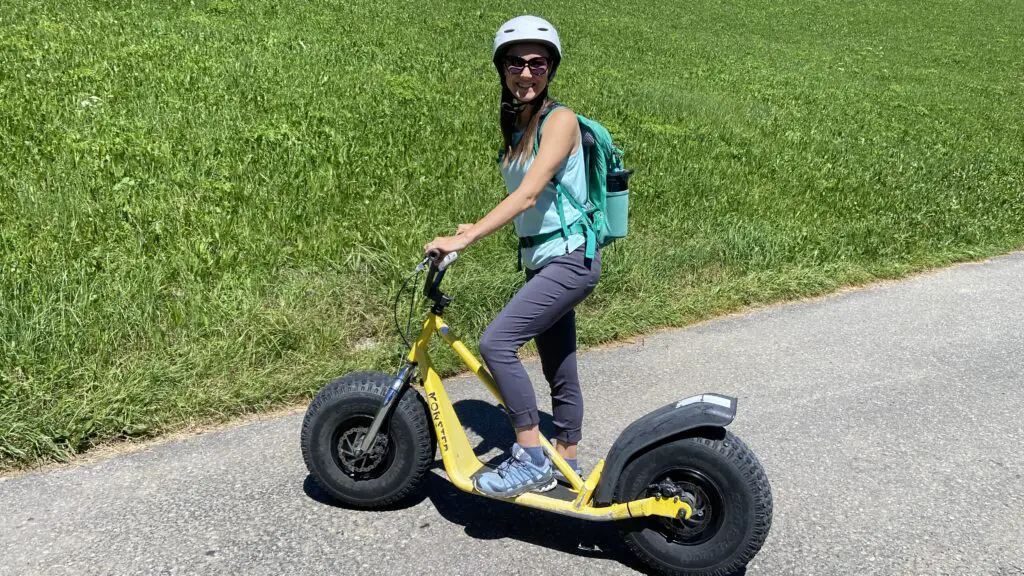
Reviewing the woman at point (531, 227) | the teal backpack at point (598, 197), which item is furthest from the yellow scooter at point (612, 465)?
the teal backpack at point (598, 197)

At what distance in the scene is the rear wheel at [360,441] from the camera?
147 inches

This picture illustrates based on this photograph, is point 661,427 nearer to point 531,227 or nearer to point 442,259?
point 531,227

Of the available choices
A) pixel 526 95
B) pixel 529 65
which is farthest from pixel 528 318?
pixel 529 65

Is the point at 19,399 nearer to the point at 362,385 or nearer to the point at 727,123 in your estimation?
the point at 362,385

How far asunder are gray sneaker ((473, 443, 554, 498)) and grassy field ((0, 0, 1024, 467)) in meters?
1.69

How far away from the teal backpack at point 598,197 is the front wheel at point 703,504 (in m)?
0.88

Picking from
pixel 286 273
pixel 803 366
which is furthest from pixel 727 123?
pixel 286 273

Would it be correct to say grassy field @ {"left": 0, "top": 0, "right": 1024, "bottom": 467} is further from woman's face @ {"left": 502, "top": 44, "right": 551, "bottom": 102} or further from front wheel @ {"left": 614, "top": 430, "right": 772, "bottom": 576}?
woman's face @ {"left": 502, "top": 44, "right": 551, "bottom": 102}

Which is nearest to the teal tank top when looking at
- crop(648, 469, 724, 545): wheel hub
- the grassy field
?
crop(648, 469, 724, 545): wheel hub

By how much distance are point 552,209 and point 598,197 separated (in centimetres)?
24

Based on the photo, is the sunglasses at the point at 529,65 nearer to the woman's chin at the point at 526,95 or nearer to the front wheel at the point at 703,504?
the woman's chin at the point at 526,95

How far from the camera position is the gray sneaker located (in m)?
3.60

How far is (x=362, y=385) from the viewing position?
3.75 m

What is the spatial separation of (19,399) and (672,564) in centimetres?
321
